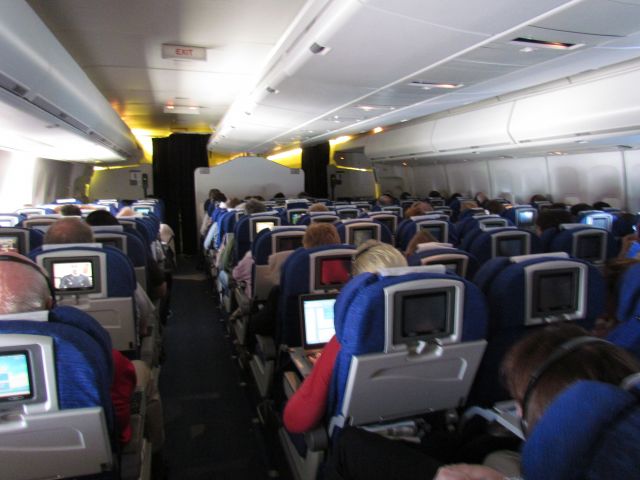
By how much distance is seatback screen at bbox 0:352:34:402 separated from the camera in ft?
5.64

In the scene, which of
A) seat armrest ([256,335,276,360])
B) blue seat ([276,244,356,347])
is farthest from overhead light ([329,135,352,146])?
blue seat ([276,244,356,347])

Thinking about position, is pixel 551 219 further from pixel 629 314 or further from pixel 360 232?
pixel 629 314

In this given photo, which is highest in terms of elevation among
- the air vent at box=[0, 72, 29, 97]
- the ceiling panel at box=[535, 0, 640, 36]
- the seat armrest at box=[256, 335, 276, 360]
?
the ceiling panel at box=[535, 0, 640, 36]

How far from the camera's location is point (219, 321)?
699 centimetres

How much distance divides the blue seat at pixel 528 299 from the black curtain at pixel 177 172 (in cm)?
1464

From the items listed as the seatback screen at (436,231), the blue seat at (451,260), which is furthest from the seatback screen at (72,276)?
the seatback screen at (436,231)

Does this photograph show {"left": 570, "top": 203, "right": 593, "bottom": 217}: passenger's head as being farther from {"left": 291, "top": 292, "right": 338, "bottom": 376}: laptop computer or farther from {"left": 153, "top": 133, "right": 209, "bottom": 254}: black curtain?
{"left": 153, "top": 133, "right": 209, "bottom": 254}: black curtain

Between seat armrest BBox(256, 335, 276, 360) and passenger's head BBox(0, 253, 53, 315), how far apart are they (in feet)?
5.83

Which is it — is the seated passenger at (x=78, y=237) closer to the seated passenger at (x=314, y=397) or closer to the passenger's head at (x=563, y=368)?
the seated passenger at (x=314, y=397)

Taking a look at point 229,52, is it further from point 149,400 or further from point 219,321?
point 149,400

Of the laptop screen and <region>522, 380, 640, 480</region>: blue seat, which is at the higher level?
<region>522, 380, 640, 480</region>: blue seat

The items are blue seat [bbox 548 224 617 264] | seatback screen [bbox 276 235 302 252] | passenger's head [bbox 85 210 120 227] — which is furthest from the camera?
passenger's head [bbox 85 210 120 227]

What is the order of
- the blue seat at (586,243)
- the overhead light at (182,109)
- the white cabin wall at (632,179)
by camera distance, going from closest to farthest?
the blue seat at (586,243), the white cabin wall at (632,179), the overhead light at (182,109)

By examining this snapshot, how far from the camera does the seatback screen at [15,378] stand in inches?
67.7
